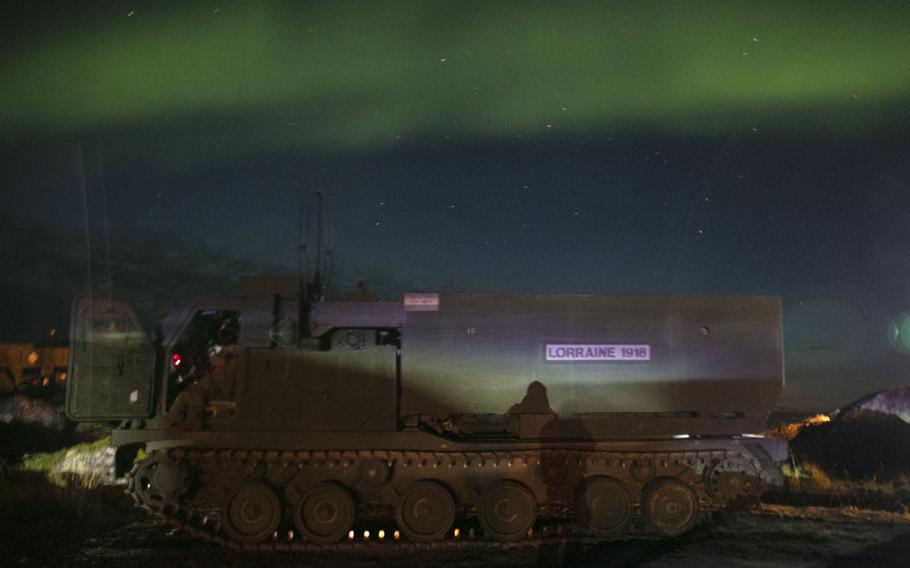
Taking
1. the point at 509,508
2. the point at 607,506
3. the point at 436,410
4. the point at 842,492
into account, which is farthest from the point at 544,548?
the point at 842,492

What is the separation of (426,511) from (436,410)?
139 centimetres

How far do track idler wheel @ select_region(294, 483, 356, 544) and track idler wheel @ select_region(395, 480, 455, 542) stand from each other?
2.37 feet

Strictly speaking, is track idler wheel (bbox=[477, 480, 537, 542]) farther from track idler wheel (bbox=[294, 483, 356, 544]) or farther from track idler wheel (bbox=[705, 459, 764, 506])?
track idler wheel (bbox=[705, 459, 764, 506])

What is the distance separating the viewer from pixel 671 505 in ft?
34.9

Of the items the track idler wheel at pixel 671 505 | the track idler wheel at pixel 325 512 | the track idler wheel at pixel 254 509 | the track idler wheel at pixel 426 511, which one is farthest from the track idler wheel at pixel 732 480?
the track idler wheel at pixel 254 509

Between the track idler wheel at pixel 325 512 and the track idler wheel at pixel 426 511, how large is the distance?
0.72 m

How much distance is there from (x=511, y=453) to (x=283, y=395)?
328 centimetres

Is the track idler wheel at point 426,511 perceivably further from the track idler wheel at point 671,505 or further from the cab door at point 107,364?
the cab door at point 107,364

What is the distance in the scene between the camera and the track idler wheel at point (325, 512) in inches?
403

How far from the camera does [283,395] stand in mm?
10305

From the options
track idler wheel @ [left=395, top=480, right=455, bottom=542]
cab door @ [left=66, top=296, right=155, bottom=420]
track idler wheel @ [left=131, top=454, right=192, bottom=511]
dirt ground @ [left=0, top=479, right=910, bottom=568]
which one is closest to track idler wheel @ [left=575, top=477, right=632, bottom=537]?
dirt ground @ [left=0, top=479, right=910, bottom=568]

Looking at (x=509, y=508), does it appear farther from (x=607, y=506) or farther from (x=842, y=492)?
(x=842, y=492)

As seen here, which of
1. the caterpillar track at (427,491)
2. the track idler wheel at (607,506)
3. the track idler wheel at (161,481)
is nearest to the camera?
the track idler wheel at (161,481)

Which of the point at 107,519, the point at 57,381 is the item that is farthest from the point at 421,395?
the point at 57,381
